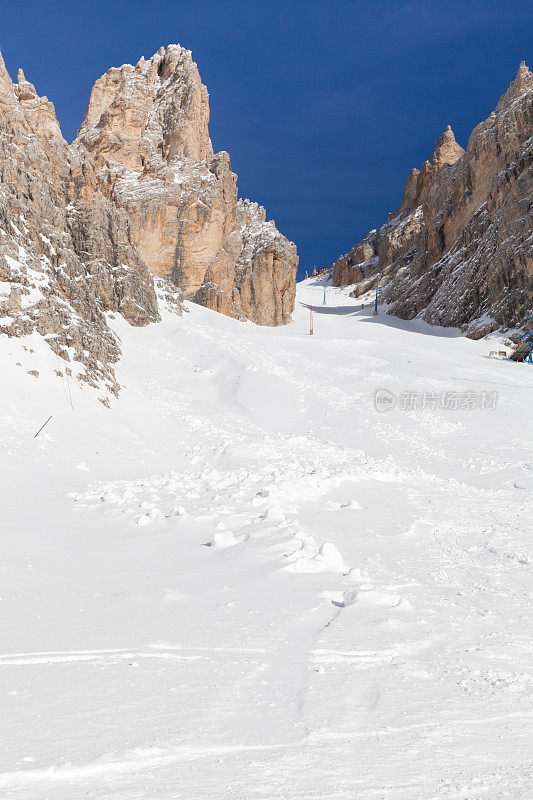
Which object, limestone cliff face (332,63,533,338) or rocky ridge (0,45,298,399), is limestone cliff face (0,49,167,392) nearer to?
rocky ridge (0,45,298,399)

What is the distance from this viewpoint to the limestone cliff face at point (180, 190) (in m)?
56.1

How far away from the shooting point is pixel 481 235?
5894cm

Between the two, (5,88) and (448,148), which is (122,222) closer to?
(5,88)

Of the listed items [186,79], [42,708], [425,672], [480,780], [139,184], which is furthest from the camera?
[186,79]

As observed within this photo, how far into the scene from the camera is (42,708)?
3385 mm

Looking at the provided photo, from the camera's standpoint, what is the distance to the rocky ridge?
77.1 feet

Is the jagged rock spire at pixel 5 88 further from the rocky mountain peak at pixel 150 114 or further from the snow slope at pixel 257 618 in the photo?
the snow slope at pixel 257 618

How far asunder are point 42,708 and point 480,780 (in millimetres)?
2698

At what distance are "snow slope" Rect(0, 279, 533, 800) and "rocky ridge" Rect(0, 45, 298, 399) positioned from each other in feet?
22.2

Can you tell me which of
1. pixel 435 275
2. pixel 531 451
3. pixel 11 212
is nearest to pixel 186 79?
pixel 435 275

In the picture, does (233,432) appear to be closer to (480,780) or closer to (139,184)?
(480,780)

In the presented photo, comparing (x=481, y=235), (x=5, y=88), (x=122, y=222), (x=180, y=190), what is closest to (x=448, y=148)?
(x=481, y=235)

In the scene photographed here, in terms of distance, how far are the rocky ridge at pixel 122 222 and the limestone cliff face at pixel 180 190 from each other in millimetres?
147

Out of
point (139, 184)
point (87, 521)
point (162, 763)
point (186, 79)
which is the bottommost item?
point (87, 521)
